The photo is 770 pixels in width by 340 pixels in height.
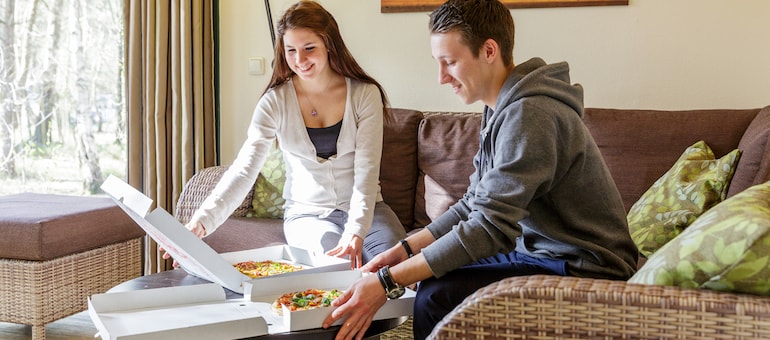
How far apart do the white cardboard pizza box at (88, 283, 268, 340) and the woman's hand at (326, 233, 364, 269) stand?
48 centimetres

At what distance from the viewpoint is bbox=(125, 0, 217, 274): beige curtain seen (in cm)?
367

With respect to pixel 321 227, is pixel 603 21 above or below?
above

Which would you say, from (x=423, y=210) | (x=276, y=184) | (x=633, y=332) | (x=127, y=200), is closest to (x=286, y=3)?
(x=276, y=184)

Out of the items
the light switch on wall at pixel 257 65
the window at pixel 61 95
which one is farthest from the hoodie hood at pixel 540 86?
the window at pixel 61 95

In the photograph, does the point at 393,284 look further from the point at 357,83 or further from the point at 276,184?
the point at 276,184

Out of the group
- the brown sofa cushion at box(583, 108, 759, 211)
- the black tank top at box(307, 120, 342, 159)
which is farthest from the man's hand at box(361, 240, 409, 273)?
the brown sofa cushion at box(583, 108, 759, 211)

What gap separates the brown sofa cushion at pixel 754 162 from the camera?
2.27 m

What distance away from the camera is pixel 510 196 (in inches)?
60.4

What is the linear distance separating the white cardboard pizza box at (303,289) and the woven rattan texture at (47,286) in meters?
1.46

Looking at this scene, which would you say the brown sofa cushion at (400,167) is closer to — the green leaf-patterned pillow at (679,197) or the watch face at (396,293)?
the green leaf-patterned pillow at (679,197)

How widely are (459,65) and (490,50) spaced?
7 centimetres

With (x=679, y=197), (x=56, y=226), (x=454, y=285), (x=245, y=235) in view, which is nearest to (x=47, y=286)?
(x=56, y=226)

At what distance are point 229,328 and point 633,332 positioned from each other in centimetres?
72

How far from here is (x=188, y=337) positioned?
57.4 inches
